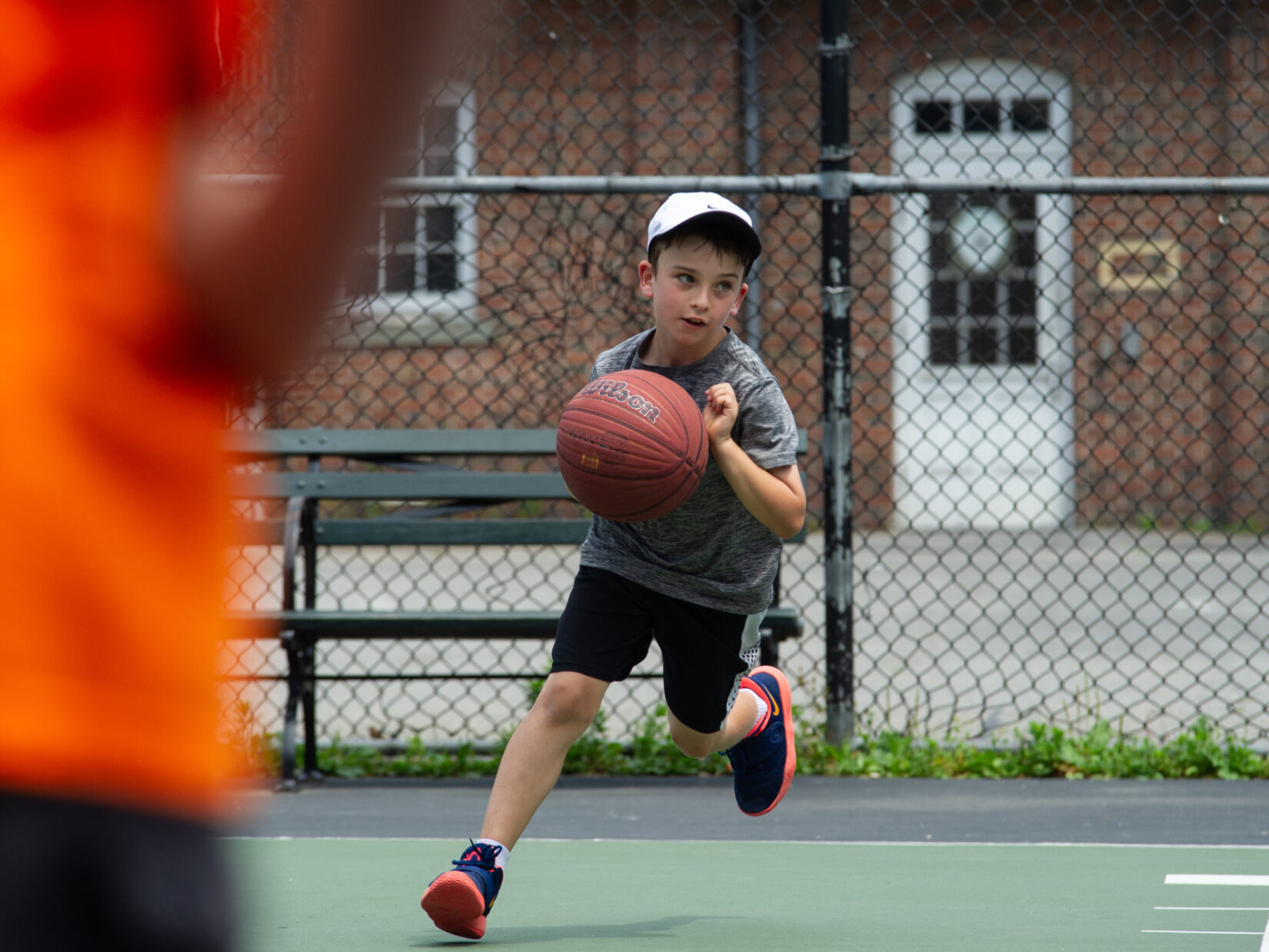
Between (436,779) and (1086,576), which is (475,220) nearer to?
(1086,576)

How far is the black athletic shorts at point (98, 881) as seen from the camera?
40.5 inches

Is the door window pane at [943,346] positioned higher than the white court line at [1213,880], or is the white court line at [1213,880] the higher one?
the door window pane at [943,346]

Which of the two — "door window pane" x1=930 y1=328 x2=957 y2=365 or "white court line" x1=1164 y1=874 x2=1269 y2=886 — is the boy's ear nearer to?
"white court line" x1=1164 y1=874 x2=1269 y2=886

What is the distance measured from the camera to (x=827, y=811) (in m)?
5.09

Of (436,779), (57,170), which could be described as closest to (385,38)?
(57,170)

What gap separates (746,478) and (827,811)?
2012 mm

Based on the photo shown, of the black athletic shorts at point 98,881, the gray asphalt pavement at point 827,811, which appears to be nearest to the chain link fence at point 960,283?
the gray asphalt pavement at point 827,811

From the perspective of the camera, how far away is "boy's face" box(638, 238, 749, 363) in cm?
354

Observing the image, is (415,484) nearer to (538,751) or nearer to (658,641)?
(658,641)

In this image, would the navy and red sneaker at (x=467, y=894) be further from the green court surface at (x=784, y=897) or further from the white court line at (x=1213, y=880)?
the white court line at (x=1213, y=880)

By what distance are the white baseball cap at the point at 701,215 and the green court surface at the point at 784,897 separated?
154 cm

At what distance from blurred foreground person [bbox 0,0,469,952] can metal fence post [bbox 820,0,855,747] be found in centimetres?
468

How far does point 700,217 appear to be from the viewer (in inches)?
139

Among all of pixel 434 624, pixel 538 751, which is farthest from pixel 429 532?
pixel 538 751
